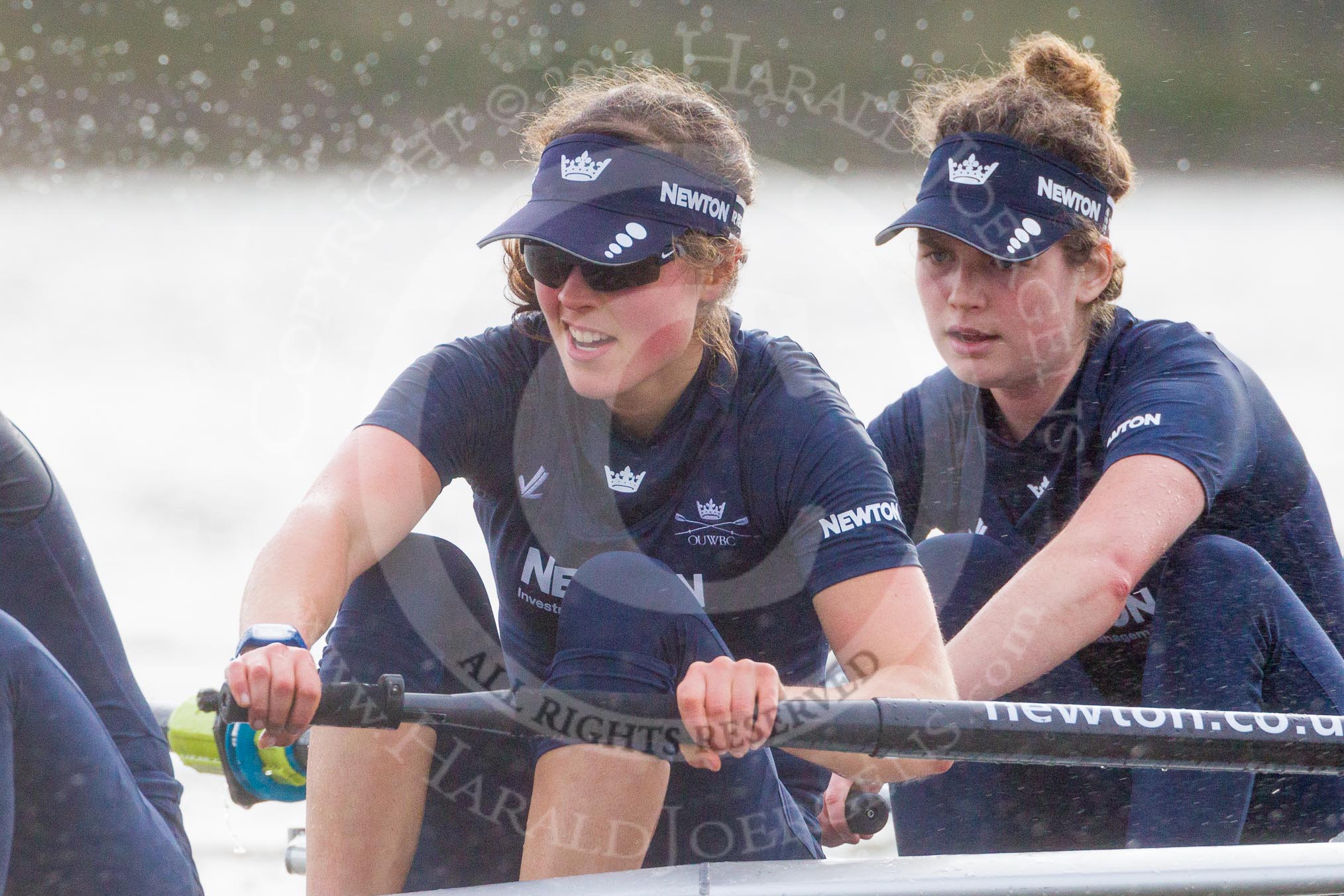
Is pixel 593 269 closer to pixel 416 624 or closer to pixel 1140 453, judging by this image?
pixel 416 624

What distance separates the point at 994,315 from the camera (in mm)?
1333

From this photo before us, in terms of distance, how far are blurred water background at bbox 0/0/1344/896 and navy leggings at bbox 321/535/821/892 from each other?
1.32 m

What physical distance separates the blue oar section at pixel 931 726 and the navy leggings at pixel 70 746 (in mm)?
130

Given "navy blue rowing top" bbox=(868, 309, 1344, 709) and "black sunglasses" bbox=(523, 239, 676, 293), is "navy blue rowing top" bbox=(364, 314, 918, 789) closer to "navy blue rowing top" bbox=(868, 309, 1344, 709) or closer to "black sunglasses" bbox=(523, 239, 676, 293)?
"black sunglasses" bbox=(523, 239, 676, 293)

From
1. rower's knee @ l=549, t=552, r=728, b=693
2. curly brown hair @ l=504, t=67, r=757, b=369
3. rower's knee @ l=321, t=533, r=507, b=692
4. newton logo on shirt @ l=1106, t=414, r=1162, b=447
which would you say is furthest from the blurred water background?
newton logo on shirt @ l=1106, t=414, r=1162, b=447

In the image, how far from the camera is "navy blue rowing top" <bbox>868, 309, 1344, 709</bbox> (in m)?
1.23

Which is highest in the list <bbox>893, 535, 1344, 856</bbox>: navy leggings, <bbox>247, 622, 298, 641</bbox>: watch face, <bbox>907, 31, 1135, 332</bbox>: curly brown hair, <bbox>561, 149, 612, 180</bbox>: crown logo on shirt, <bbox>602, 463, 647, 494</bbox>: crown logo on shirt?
<bbox>907, 31, 1135, 332</bbox>: curly brown hair

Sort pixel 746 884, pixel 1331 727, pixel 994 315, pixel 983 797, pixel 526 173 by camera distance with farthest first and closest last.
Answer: pixel 526 173
pixel 994 315
pixel 983 797
pixel 1331 727
pixel 746 884

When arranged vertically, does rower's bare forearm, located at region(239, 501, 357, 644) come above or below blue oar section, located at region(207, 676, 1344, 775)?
above

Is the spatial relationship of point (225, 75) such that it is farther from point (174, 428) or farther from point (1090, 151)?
point (1090, 151)

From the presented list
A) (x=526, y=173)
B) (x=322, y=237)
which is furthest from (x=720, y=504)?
(x=526, y=173)

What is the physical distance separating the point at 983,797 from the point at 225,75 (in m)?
6.87

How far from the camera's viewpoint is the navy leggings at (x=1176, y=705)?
1130 mm

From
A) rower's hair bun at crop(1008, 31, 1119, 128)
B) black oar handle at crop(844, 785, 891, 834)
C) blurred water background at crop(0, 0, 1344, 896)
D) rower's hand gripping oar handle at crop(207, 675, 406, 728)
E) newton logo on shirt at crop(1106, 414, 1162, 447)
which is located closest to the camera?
rower's hand gripping oar handle at crop(207, 675, 406, 728)
